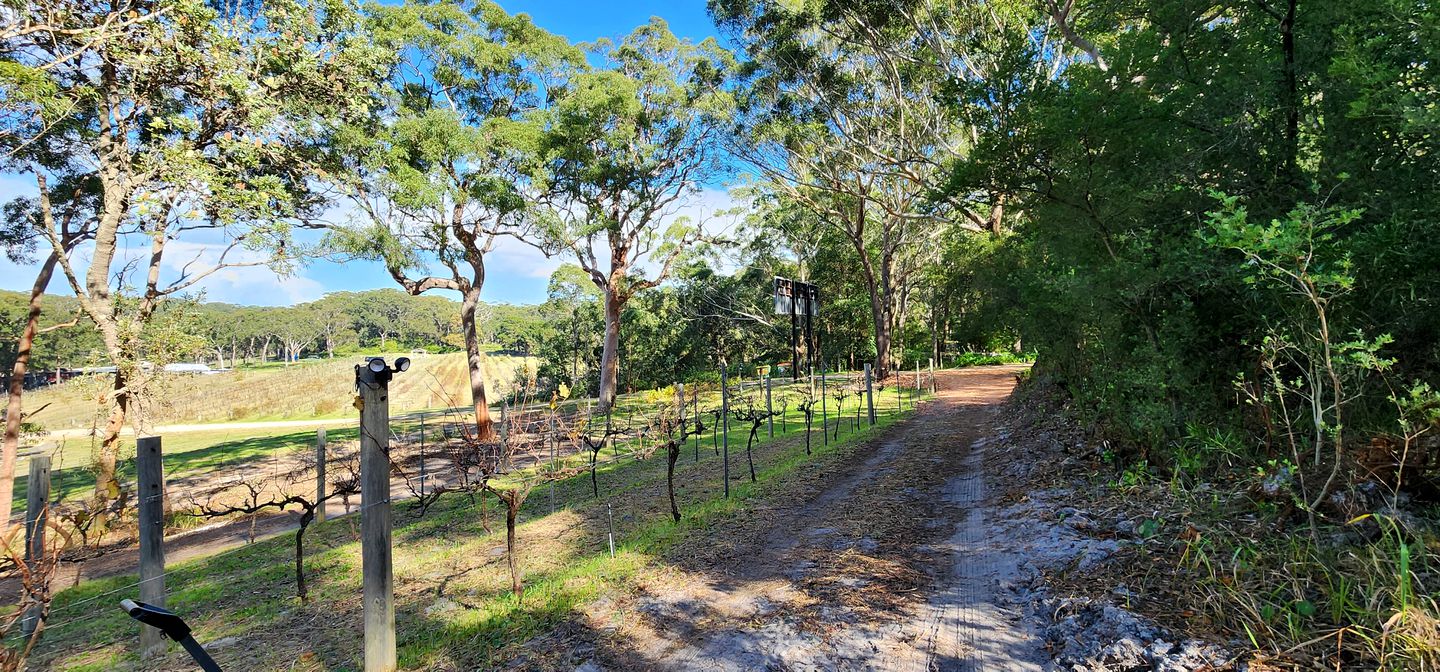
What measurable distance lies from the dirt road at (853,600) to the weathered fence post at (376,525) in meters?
1.22

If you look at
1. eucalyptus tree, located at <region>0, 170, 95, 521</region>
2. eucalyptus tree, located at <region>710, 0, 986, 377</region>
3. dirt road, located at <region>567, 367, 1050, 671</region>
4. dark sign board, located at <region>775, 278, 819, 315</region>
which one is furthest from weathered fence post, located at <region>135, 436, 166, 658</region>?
dark sign board, located at <region>775, 278, 819, 315</region>

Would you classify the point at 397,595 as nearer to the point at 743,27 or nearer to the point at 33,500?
the point at 33,500

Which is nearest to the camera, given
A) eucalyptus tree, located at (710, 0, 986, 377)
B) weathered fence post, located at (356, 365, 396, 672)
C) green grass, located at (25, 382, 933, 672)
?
weathered fence post, located at (356, 365, 396, 672)

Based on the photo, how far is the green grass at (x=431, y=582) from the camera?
3938mm

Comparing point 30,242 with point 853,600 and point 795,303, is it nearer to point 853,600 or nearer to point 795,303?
point 853,600

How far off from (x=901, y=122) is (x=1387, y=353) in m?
13.6

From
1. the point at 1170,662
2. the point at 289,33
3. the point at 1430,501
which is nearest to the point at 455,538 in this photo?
the point at 1170,662

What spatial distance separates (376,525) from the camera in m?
3.32

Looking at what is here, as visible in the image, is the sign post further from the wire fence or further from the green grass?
the green grass

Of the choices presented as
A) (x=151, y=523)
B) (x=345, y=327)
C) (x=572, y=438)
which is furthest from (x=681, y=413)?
(x=345, y=327)

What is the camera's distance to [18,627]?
4613 millimetres

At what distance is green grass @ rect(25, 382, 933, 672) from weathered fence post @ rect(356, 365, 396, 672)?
0.91 ft

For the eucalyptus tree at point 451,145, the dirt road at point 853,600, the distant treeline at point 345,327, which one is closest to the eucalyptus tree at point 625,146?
the eucalyptus tree at point 451,145

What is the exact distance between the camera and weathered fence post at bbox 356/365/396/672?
3.29 metres
